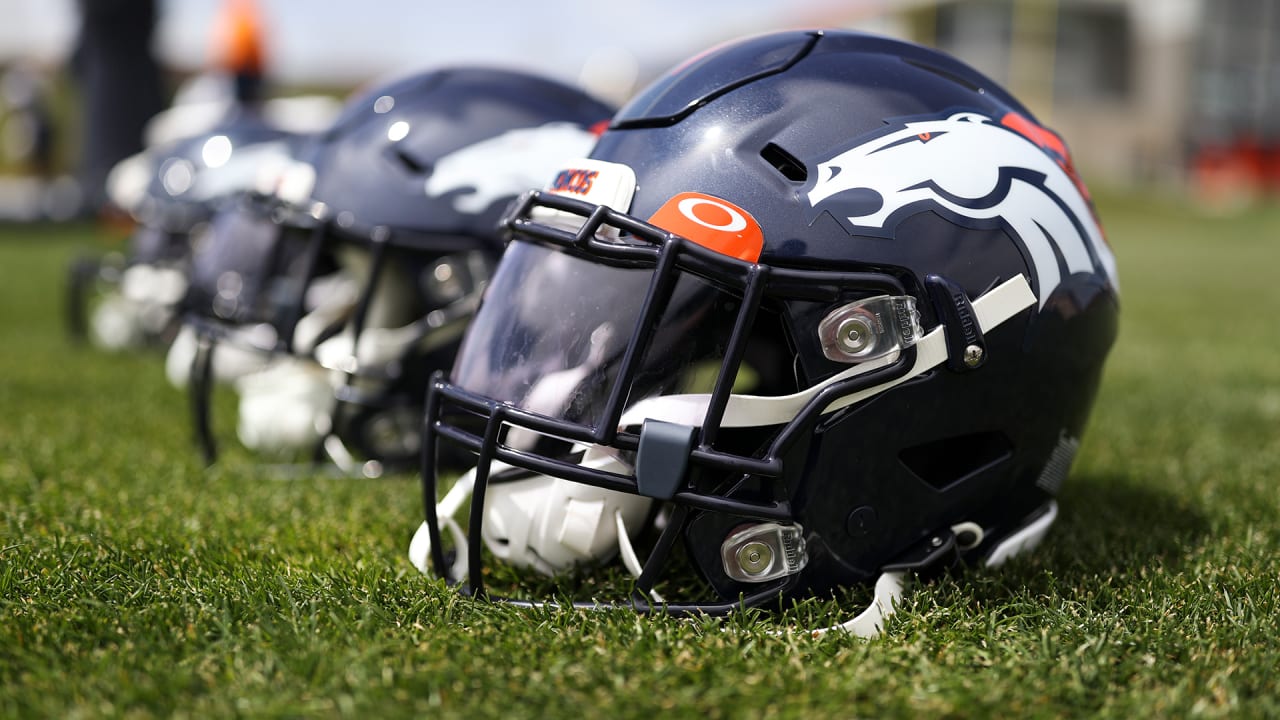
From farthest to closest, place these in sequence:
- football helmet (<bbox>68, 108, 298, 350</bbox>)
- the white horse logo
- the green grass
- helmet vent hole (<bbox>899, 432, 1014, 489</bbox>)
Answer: football helmet (<bbox>68, 108, 298, 350</bbox>), the white horse logo, helmet vent hole (<bbox>899, 432, 1014, 489</bbox>), the green grass

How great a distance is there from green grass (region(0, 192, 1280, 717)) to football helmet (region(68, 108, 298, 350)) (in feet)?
6.54

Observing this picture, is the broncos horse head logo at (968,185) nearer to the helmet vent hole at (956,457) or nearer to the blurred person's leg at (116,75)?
the helmet vent hole at (956,457)

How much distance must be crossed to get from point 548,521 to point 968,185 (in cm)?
96

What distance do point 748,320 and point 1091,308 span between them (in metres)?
0.78

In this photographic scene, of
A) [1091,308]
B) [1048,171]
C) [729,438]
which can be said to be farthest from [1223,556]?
[729,438]

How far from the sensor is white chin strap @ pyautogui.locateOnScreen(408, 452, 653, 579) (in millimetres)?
2078

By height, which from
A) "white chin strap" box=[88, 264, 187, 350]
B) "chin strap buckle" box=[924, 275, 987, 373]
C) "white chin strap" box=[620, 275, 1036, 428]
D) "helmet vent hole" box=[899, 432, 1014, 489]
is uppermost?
"chin strap buckle" box=[924, 275, 987, 373]

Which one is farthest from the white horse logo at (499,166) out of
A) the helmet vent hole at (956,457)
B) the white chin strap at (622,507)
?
the helmet vent hole at (956,457)

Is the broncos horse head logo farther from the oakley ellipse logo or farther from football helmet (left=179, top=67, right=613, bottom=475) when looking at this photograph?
football helmet (left=179, top=67, right=613, bottom=475)

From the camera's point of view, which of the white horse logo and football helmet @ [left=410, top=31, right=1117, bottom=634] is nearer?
football helmet @ [left=410, top=31, right=1117, bottom=634]

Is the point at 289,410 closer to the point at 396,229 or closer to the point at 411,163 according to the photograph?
the point at 396,229

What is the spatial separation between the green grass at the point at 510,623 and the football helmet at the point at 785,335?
138 mm

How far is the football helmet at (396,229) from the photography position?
298 centimetres

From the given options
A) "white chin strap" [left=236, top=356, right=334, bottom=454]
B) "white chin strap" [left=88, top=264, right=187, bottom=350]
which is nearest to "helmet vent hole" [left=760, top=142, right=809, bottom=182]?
"white chin strap" [left=236, top=356, right=334, bottom=454]
